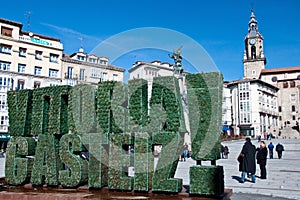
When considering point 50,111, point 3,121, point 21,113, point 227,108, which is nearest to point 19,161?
point 21,113

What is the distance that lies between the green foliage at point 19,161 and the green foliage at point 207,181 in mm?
6239

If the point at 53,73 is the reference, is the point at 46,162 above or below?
below

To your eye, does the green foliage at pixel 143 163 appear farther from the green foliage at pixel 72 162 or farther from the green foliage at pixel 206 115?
the green foliage at pixel 72 162

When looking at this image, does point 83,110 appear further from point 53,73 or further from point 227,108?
point 227,108

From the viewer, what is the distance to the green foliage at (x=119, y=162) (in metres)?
10.1

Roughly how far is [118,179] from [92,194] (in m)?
0.96

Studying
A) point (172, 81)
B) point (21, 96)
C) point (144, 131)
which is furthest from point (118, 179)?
point (21, 96)

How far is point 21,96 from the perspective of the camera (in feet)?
40.7

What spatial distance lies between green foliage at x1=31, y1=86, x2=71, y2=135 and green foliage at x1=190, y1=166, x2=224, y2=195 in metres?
5.05

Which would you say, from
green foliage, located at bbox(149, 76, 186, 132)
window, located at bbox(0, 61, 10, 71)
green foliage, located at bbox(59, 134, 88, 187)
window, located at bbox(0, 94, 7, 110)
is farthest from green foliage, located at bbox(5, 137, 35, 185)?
window, located at bbox(0, 61, 10, 71)

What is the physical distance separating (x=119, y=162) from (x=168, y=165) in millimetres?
1691

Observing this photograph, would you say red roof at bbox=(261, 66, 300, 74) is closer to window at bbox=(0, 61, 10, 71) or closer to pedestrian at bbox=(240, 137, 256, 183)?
window at bbox=(0, 61, 10, 71)

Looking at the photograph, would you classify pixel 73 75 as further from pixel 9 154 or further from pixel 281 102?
pixel 281 102

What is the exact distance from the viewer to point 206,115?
9578 millimetres
